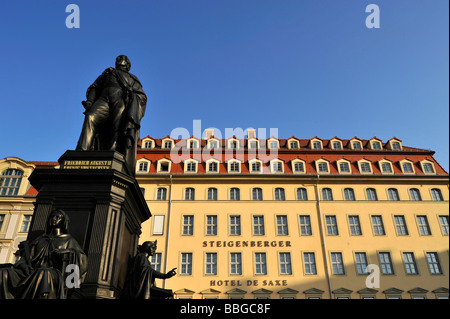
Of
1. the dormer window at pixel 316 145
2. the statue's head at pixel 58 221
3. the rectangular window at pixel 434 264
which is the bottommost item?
the statue's head at pixel 58 221

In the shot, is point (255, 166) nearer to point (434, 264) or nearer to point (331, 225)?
point (331, 225)

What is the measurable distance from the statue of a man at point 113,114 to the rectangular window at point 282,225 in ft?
78.8

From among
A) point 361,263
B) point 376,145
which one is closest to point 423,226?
point 361,263

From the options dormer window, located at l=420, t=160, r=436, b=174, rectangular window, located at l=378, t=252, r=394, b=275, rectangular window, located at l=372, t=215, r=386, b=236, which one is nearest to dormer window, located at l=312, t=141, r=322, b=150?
rectangular window, located at l=372, t=215, r=386, b=236

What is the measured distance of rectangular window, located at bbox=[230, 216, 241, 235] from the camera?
1202 inches

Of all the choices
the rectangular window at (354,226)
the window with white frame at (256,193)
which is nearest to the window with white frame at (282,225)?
the window with white frame at (256,193)

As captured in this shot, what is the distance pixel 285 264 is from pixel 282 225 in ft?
10.9

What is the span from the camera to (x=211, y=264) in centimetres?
2916

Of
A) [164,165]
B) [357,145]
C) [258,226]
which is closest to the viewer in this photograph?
[258,226]

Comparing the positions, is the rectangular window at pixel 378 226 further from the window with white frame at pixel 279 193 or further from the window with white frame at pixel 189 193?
the window with white frame at pixel 189 193

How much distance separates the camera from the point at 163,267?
93.8ft

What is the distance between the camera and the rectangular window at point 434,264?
29125mm

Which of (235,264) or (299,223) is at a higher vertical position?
(299,223)
